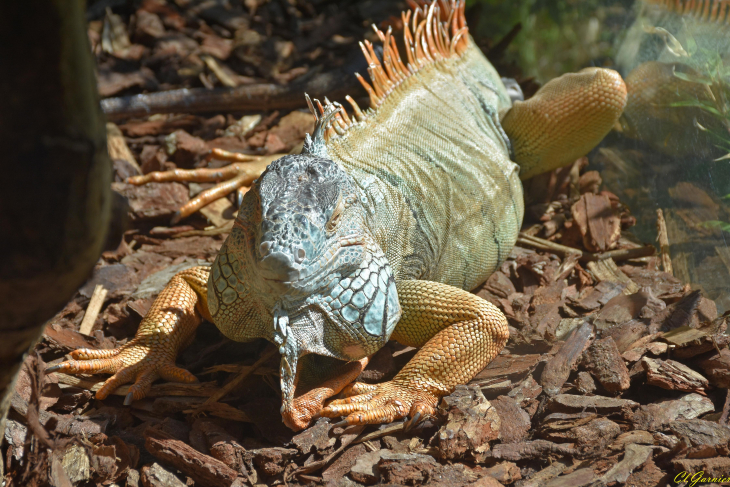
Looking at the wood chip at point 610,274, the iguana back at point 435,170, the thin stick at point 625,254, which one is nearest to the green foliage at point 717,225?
the thin stick at point 625,254

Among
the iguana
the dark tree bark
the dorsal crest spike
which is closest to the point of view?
the dark tree bark

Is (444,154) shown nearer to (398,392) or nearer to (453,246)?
(453,246)

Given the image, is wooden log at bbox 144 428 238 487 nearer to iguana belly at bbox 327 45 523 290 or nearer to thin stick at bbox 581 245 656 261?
iguana belly at bbox 327 45 523 290

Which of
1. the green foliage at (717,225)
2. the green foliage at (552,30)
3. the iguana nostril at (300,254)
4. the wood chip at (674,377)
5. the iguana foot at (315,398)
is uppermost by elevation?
the green foliage at (552,30)

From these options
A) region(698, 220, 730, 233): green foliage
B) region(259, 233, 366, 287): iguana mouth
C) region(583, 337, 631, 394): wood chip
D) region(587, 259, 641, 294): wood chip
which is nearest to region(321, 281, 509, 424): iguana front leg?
region(583, 337, 631, 394): wood chip

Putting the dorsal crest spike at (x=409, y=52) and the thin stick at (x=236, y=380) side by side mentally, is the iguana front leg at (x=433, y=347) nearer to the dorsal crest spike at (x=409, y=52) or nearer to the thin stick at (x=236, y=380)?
the thin stick at (x=236, y=380)

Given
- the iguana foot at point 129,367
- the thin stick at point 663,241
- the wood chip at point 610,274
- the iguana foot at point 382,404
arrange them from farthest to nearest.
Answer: the thin stick at point 663,241, the wood chip at point 610,274, the iguana foot at point 129,367, the iguana foot at point 382,404

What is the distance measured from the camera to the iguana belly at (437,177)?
3.52 metres

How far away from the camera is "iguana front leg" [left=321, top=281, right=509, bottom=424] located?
3018mm

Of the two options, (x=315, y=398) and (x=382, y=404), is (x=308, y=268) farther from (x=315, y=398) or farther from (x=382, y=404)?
(x=382, y=404)

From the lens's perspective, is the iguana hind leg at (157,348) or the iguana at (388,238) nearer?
the iguana at (388,238)

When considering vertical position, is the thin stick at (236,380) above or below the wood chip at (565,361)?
above

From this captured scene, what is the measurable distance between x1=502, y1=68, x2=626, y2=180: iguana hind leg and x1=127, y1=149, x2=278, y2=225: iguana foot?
2173 mm

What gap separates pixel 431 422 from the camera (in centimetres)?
302
